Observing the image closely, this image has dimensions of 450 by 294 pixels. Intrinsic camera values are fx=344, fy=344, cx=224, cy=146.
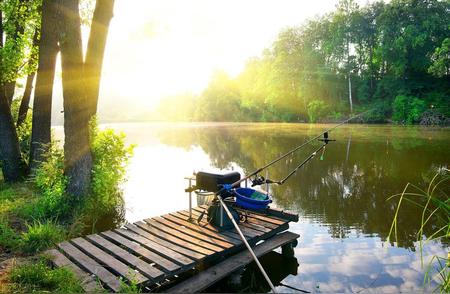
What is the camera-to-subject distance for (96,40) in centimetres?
866

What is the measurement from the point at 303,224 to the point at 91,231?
521 centimetres

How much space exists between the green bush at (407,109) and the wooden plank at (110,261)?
42.7 m

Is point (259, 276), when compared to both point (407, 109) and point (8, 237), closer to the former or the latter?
point (8, 237)

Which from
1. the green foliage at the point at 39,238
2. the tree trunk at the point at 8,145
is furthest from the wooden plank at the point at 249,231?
the tree trunk at the point at 8,145

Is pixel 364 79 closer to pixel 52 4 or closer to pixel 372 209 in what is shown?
pixel 372 209

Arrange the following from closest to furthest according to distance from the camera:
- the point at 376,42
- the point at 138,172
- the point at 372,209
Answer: the point at 372,209, the point at 138,172, the point at 376,42

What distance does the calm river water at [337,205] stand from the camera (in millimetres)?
6051

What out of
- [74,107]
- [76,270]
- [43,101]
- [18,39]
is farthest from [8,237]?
[18,39]

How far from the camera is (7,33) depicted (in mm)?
11281

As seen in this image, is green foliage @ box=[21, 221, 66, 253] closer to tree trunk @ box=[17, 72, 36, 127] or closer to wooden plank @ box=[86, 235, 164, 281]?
wooden plank @ box=[86, 235, 164, 281]

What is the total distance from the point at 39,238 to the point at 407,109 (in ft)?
145

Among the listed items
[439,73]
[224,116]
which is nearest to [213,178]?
[439,73]

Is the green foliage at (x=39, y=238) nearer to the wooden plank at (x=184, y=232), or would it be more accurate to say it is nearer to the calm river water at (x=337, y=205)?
the wooden plank at (x=184, y=232)

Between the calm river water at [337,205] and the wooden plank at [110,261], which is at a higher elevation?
the wooden plank at [110,261]
